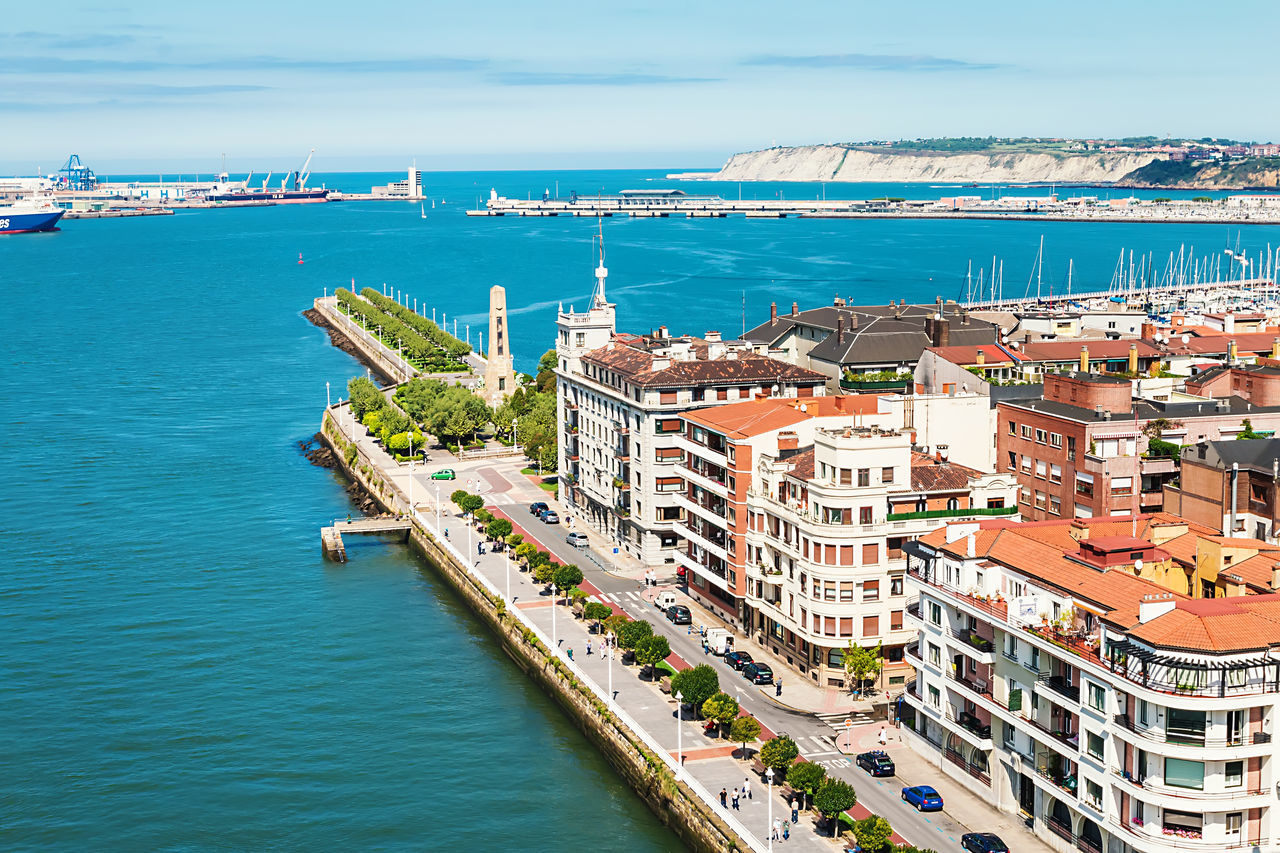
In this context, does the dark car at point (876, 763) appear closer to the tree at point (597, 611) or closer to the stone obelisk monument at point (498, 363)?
the tree at point (597, 611)

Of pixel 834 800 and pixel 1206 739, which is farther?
pixel 834 800

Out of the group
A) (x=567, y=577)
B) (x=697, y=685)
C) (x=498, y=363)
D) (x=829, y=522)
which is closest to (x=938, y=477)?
(x=829, y=522)

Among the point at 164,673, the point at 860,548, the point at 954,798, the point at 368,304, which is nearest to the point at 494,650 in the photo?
the point at 164,673

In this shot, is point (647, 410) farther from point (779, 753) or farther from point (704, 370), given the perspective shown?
point (779, 753)

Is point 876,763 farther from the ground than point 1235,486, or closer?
closer

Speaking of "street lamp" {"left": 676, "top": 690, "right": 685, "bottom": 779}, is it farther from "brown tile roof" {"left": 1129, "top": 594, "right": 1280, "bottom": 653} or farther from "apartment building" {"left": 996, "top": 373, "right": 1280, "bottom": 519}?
"apartment building" {"left": 996, "top": 373, "right": 1280, "bottom": 519}
